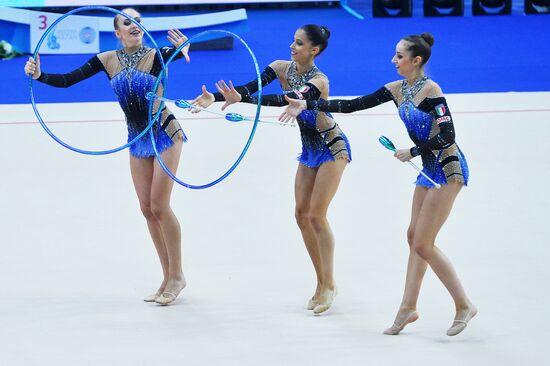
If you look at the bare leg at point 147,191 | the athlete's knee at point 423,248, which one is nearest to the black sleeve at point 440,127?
the athlete's knee at point 423,248

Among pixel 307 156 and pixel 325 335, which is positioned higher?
pixel 307 156

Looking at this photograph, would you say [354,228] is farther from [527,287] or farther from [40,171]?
[40,171]

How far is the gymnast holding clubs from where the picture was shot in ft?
16.3

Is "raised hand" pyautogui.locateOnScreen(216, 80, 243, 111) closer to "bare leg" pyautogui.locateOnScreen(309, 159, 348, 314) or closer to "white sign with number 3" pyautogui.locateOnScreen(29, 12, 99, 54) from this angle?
"bare leg" pyautogui.locateOnScreen(309, 159, 348, 314)

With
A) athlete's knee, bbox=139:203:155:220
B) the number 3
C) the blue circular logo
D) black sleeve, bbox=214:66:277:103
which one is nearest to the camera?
black sleeve, bbox=214:66:277:103

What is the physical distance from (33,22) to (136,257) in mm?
7399

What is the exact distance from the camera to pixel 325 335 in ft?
17.1

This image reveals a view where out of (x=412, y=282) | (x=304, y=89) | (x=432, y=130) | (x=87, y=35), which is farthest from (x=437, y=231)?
(x=87, y=35)

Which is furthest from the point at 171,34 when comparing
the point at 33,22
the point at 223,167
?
the point at 33,22

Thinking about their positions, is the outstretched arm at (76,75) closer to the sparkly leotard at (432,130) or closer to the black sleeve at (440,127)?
the sparkly leotard at (432,130)

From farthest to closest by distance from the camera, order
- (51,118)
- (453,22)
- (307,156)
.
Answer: (453,22), (51,118), (307,156)

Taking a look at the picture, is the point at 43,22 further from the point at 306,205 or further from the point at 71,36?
the point at 306,205

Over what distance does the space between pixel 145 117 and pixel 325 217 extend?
1140mm

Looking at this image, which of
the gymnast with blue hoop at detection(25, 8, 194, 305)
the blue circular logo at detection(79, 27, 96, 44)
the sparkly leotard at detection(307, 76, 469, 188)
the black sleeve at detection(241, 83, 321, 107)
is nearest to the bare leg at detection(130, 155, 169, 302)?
the gymnast with blue hoop at detection(25, 8, 194, 305)
